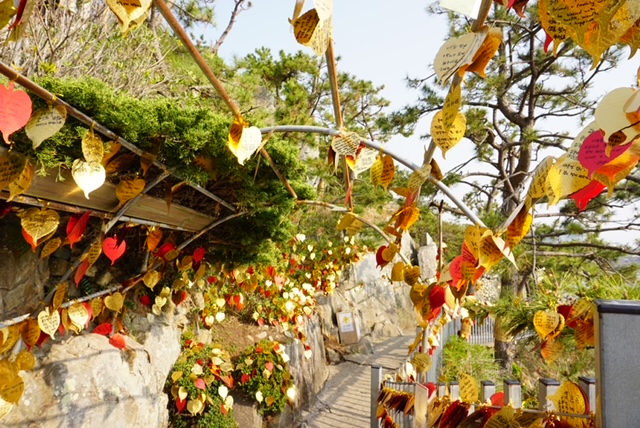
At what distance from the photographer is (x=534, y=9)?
5.37 metres

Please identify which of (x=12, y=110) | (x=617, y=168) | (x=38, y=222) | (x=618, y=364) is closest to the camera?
(x=617, y=168)

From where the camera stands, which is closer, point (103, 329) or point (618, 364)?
point (618, 364)

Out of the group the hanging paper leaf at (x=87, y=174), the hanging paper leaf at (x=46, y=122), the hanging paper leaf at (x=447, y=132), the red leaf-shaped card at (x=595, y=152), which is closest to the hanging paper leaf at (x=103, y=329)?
the hanging paper leaf at (x=87, y=174)

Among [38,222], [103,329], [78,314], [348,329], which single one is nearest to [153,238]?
[78,314]

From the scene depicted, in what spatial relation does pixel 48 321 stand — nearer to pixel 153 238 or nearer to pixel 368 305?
pixel 153 238

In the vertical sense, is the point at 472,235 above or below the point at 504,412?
above

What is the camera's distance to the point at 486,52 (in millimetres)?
718

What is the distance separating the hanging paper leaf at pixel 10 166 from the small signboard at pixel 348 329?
22.7ft

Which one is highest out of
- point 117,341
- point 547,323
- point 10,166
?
point 10,166

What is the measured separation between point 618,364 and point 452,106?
1.91 feet

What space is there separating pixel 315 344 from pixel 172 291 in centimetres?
300

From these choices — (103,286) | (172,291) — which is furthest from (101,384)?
(172,291)

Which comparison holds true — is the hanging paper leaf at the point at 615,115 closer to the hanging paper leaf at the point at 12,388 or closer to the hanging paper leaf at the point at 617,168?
the hanging paper leaf at the point at 617,168

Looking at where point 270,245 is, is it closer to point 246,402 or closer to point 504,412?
point 246,402
